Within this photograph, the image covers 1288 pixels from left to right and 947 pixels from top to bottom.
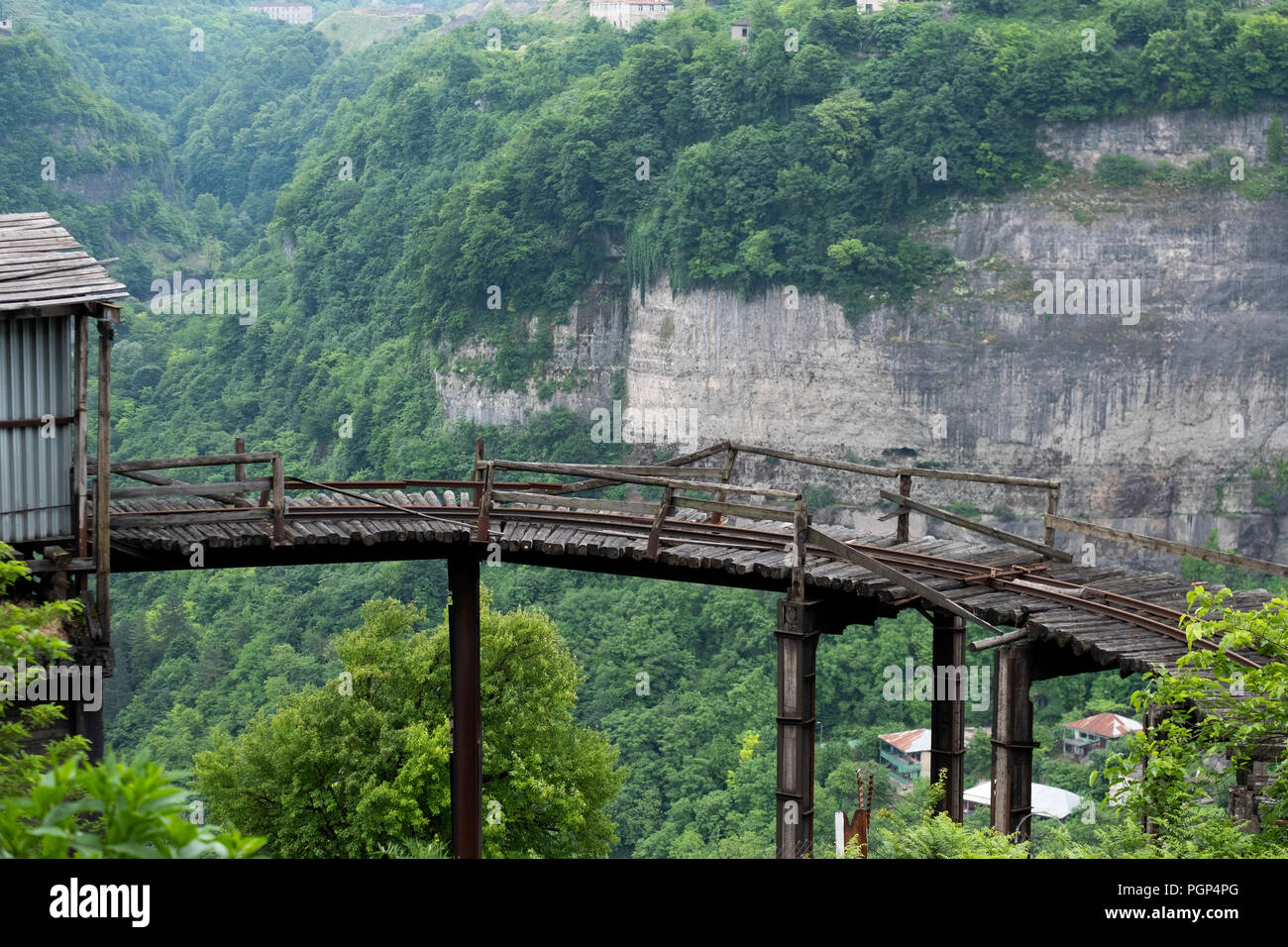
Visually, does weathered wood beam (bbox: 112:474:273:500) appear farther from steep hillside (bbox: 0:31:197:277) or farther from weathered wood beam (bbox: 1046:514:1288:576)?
steep hillside (bbox: 0:31:197:277)

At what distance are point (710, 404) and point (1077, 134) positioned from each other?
57.0 feet

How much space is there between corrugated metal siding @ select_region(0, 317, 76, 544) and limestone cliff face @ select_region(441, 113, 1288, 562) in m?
47.7

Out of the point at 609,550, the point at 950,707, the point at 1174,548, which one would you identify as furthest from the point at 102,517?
the point at 1174,548

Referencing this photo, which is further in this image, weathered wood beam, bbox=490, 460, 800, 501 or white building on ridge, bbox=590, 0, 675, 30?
white building on ridge, bbox=590, 0, 675, 30

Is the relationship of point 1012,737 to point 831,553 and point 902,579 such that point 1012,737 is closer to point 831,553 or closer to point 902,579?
point 902,579

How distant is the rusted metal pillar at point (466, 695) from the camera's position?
1703 centimetres

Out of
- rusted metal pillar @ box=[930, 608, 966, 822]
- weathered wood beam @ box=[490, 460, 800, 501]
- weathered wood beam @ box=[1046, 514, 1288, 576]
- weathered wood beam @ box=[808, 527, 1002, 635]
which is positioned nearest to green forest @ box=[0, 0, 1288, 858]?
weathered wood beam @ box=[490, 460, 800, 501]

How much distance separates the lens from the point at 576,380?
6569cm

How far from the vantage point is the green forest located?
25109mm

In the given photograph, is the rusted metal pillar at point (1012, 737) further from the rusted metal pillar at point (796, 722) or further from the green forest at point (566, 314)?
the green forest at point (566, 314)

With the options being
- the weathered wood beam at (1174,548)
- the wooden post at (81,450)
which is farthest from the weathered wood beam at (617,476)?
the wooden post at (81,450)

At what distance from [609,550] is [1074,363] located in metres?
46.8

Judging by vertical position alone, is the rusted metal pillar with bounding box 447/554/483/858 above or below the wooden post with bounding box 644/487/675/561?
below
